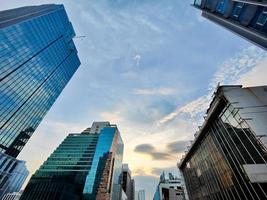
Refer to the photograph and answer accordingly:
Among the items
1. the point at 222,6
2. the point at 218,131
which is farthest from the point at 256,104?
the point at 222,6

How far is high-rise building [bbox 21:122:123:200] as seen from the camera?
295 feet

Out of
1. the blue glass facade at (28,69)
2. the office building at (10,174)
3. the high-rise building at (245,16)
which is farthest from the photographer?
the blue glass facade at (28,69)

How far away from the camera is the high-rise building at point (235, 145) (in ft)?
50.4

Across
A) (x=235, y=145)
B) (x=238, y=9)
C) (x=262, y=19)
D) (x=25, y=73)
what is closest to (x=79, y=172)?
(x=25, y=73)

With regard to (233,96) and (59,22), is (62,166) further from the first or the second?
(233,96)

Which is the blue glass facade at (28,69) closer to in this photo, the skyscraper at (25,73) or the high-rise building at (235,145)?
the skyscraper at (25,73)

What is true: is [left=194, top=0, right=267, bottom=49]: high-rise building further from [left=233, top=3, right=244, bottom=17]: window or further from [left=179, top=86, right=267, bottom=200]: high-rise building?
[left=179, top=86, right=267, bottom=200]: high-rise building

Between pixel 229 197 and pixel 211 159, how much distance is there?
18.4 feet

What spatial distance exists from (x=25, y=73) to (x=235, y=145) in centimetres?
11612

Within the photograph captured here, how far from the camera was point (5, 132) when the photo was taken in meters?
92.5

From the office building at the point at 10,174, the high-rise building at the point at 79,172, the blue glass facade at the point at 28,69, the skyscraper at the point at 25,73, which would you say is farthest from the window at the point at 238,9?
the office building at the point at 10,174

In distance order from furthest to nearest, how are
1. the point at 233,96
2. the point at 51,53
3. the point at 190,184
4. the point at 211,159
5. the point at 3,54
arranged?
the point at 51,53 < the point at 3,54 < the point at 190,184 < the point at 211,159 < the point at 233,96

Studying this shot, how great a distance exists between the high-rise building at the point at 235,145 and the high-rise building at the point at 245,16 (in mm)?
12368

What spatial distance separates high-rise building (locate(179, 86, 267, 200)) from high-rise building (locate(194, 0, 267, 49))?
12368 mm
